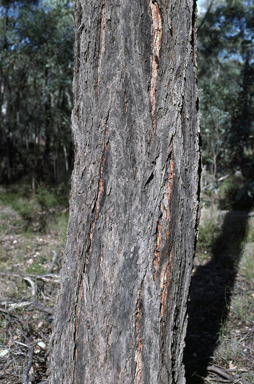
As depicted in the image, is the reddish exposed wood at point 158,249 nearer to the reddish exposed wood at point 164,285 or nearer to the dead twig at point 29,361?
the reddish exposed wood at point 164,285

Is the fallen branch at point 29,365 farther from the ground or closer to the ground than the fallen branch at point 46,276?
closer to the ground

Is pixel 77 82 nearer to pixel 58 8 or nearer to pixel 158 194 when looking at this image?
pixel 158 194

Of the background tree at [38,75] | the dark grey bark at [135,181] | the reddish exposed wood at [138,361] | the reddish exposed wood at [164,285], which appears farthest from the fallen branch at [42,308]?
the background tree at [38,75]

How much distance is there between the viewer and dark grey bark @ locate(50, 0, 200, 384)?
129 centimetres

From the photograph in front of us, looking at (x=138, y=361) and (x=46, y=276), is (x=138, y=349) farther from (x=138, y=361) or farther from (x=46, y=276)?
(x=46, y=276)

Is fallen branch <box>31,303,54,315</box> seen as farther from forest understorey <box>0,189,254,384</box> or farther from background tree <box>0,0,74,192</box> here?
background tree <box>0,0,74,192</box>

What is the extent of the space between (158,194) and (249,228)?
3541 millimetres

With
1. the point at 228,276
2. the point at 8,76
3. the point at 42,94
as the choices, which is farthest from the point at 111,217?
the point at 8,76

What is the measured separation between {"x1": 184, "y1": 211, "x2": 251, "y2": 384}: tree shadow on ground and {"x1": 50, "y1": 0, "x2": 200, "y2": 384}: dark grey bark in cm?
62

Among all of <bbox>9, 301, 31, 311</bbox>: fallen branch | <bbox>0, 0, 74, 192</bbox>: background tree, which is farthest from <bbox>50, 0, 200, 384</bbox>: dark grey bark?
<bbox>0, 0, 74, 192</bbox>: background tree

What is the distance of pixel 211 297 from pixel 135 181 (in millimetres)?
2008

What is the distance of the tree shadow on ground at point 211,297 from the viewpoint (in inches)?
78.9

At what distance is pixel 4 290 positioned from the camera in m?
2.82

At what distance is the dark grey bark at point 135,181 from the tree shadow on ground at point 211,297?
62 cm
